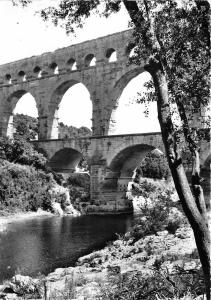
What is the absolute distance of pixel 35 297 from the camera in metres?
9.16

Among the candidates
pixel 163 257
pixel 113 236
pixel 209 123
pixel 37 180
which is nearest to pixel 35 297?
pixel 163 257

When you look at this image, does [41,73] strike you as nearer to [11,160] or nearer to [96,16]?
[11,160]

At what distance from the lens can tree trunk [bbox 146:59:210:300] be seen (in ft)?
22.6

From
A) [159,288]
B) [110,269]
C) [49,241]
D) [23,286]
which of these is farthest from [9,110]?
[159,288]

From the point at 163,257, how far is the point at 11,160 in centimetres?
2799

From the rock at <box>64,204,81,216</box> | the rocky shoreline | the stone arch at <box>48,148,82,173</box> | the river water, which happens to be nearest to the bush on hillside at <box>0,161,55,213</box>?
the rock at <box>64,204,81,216</box>

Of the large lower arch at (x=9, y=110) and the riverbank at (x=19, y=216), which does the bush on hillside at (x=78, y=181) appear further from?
the riverbank at (x=19, y=216)

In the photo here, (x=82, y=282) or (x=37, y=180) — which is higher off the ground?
(x=37, y=180)

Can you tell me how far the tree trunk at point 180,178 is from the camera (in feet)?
22.6

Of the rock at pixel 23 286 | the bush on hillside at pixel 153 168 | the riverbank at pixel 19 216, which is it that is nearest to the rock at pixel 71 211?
the riverbank at pixel 19 216

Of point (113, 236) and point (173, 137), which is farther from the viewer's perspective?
point (113, 236)

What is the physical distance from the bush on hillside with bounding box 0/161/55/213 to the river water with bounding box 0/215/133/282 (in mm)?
2355

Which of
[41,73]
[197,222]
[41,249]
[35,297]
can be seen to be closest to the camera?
[197,222]

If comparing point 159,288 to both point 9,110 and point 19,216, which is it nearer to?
point 19,216
